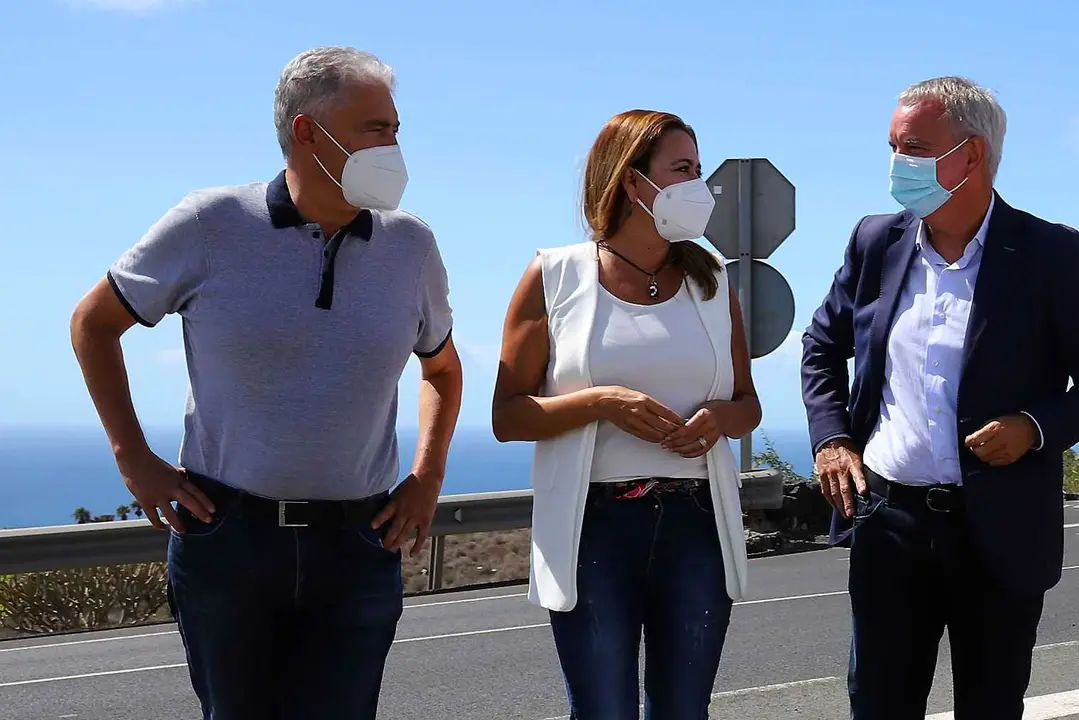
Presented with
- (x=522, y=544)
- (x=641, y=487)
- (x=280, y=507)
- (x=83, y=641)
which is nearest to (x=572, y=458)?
(x=641, y=487)

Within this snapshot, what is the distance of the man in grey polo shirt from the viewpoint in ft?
9.96

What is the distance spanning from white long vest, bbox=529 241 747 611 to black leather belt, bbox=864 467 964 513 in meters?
0.39

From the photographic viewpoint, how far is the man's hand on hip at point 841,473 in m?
3.72

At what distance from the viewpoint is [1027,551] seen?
3.52m

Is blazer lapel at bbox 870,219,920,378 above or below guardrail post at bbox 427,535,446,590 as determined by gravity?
above

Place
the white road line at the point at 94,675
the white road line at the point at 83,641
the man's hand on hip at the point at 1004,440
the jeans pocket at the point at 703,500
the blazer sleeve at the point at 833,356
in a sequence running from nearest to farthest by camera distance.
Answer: the man's hand on hip at the point at 1004,440
the jeans pocket at the point at 703,500
the blazer sleeve at the point at 833,356
the white road line at the point at 94,675
the white road line at the point at 83,641

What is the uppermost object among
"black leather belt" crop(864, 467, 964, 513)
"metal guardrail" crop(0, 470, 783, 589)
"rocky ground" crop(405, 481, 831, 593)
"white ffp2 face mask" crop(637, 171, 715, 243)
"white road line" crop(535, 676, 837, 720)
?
"white ffp2 face mask" crop(637, 171, 715, 243)

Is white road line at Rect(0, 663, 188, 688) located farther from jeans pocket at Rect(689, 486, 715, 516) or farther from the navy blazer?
the navy blazer

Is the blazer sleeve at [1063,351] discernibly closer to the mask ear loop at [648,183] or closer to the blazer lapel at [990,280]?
the blazer lapel at [990,280]

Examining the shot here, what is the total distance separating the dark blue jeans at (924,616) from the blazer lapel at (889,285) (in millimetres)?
349

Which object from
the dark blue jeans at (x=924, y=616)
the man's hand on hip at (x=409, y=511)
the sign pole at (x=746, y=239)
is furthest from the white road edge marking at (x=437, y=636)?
the man's hand on hip at (x=409, y=511)

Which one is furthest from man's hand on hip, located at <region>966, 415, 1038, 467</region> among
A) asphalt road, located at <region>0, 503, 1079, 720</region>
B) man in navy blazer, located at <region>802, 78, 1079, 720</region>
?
asphalt road, located at <region>0, 503, 1079, 720</region>

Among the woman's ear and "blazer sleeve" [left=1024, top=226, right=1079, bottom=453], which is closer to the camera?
"blazer sleeve" [left=1024, top=226, right=1079, bottom=453]

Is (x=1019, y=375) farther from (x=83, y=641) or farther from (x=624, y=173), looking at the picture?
(x=83, y=641)
